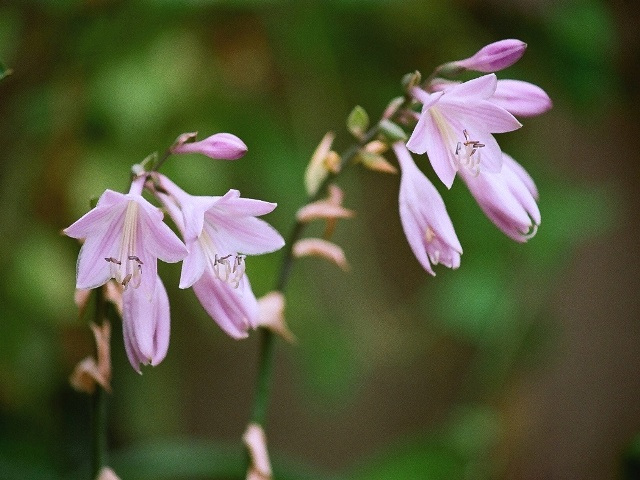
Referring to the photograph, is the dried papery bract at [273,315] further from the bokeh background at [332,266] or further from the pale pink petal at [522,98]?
the bokeh background at [332,266]

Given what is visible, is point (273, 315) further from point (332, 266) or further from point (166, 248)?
point (332, 266)

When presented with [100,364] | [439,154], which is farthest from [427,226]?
[100,364]

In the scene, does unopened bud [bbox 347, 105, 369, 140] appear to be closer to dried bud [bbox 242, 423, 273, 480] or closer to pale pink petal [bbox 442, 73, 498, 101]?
pale pink petal [bbox 442, 73, 498, 101]

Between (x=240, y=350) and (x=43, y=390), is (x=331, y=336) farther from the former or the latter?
(x=43, y=390)

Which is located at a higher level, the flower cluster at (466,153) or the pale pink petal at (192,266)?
the flower cluster at (466,153)

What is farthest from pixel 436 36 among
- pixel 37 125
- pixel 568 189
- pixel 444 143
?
pixel 444 143

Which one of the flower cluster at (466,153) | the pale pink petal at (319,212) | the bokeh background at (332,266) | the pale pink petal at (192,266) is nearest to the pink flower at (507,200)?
the flower cluster at (466,153)

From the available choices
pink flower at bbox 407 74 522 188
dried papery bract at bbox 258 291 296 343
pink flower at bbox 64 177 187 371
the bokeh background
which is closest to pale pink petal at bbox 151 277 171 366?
pink flower at bbox 64 177 187 371
